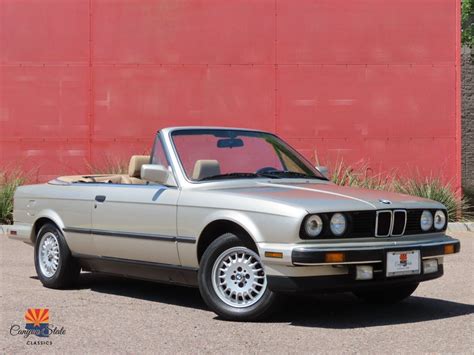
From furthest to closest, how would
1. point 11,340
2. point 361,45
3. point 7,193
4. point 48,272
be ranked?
point 361,45, point 7,193, point 48,272, point 11,340

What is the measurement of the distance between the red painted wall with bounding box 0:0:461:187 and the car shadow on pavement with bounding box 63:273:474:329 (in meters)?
8.33

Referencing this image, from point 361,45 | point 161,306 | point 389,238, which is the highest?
point 361,45

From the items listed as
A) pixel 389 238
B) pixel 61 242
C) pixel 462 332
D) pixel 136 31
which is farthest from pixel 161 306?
pixel 136 31

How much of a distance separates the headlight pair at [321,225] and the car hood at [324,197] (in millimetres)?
57

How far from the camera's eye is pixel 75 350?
16.3 ft

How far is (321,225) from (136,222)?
1.80 metres

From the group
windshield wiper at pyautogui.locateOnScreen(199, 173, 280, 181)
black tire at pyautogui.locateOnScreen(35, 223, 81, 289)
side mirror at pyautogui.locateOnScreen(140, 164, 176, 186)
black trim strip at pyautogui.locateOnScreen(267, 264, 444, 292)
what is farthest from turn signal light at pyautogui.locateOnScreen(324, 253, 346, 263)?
black tire at pyautogui.locateOnScreen(35, 223, 81, 289)

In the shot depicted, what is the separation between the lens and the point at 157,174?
6.48 meters

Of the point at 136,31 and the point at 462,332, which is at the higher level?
the point at 136,31

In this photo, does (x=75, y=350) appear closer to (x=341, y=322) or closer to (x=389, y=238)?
(x=341, y=322)

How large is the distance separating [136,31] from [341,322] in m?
11.3

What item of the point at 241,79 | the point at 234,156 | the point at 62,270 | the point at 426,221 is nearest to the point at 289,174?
the point at 234,156

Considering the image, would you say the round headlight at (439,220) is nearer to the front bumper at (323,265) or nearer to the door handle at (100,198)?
the front bumper at (323,265)

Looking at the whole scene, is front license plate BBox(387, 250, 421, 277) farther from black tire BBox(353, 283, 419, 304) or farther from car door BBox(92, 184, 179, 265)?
car door BBox(92, 184, 179, 265)
